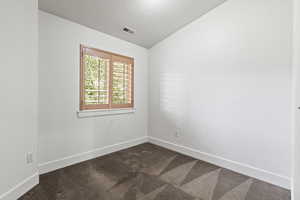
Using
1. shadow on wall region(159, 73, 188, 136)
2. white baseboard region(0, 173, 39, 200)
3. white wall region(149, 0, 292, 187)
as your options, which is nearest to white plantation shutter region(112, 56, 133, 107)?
shadow on wall region(159, 73, 188, 136)

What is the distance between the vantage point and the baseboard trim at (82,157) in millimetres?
2243

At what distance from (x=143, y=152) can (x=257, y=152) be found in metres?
2.01

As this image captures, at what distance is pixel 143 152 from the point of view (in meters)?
3.14

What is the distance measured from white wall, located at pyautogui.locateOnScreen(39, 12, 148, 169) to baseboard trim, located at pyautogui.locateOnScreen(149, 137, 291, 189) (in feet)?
4.88

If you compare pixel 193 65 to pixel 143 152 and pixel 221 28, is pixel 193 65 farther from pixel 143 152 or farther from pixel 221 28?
pixel 143 152

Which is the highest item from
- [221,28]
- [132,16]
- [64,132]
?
[132,16]

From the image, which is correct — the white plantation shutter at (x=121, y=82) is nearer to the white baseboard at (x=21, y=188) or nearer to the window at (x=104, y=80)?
the window at (x=104, y=80)

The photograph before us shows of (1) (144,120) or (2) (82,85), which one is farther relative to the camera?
(1) (144,120)

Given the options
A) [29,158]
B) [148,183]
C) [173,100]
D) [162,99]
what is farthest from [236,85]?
[29,158]

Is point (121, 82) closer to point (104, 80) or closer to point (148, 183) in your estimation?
point (104, 80)

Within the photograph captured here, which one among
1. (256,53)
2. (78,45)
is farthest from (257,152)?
(78,45)

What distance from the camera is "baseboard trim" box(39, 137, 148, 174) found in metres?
2.24

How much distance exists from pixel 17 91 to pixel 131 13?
1989 millimetres

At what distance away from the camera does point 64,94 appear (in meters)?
2.43
